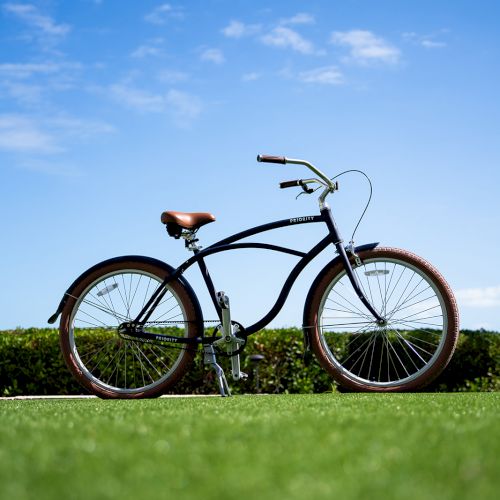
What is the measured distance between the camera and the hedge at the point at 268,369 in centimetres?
912

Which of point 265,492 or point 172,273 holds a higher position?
point 172,273

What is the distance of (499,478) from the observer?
1855 mm

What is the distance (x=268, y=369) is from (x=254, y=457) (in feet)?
23.8

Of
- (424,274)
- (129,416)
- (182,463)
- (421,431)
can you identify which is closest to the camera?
(182,463)

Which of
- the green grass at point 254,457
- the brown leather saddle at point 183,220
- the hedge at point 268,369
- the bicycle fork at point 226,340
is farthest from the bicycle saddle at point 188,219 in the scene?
the hedge at point 268,369

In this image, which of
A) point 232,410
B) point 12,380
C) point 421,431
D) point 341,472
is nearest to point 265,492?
point 341,472

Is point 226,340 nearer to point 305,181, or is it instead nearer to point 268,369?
point 305,181

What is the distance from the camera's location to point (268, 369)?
9.23m

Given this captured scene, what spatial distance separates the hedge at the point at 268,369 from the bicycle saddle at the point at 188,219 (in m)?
3.98

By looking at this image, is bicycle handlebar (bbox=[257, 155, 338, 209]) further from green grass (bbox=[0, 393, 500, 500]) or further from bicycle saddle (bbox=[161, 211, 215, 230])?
green grass (bbox=[0, 393, 500, 500])

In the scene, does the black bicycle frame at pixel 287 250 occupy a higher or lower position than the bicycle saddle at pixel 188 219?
lower

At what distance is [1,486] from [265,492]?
67 cm

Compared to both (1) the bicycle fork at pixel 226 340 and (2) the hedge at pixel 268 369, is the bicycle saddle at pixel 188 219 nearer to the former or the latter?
(1) the bicycle fork at pixel 226 340

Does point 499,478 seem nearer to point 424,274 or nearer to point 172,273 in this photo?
point 424,274
